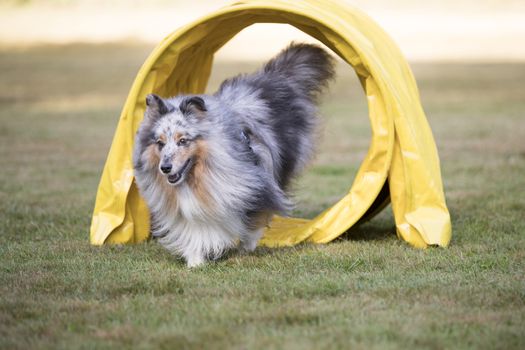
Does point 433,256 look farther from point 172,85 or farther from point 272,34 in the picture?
point 272,34

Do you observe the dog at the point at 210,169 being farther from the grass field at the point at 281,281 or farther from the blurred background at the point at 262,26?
the blurred background at the point at 262,26

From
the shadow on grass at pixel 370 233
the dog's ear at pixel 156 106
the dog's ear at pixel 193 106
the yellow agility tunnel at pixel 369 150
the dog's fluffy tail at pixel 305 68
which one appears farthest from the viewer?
the dog's fluffy tail at pixel 305 68

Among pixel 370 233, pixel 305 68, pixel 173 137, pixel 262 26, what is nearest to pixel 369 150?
pixel 370 233

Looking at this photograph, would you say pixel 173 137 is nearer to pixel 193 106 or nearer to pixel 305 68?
pixel 193 106

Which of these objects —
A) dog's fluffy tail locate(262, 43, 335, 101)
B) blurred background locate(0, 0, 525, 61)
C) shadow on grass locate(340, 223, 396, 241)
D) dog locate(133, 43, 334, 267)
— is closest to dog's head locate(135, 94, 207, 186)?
dog locate(133, 43, 334, 267)

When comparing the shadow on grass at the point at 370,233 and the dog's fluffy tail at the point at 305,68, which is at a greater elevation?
the dog's fluffy tail at the point at 305,68

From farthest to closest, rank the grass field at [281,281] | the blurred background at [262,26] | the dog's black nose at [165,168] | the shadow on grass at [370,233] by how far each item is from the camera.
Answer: the blurred background at [262,26], the shadow on grass at [370,233], the dog's black nose at [165,168], the grass field at [281,281]

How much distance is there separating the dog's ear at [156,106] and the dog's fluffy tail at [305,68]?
5.85 ft

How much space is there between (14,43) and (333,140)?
21377 millimetres

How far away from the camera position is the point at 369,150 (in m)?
7.22

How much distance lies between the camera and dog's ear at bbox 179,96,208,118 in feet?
19.5

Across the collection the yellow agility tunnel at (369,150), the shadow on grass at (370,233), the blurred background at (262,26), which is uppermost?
the yellow agility tunnel at (369,150)

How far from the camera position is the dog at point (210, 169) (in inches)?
236

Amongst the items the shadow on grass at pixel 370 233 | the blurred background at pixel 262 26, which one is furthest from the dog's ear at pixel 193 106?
the blurred background at pixel 262 26
